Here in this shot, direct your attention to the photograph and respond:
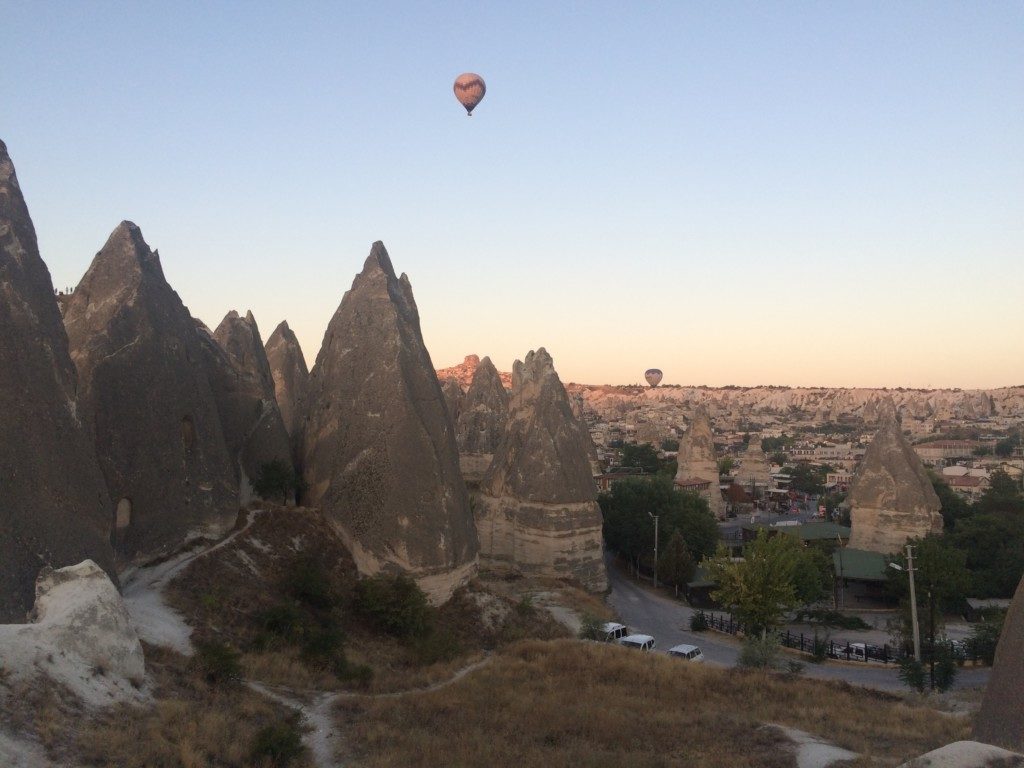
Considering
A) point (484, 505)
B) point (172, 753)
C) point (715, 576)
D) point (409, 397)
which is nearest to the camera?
point (172, 753)

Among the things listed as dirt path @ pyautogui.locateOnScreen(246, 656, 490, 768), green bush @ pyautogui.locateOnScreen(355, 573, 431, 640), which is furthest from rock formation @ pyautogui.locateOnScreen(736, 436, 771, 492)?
dirt path @ pyautogui.locateOnScreen(246, 656, 490, 768)

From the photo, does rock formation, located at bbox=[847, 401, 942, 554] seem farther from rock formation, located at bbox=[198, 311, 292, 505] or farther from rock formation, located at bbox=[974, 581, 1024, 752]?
rock formation, located at bbox=[974, 581, 1024, 752]

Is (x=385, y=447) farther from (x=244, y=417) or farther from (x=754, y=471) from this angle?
(x=754, y=471)

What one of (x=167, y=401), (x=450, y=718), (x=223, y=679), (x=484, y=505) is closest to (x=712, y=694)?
(x=450, y=718)

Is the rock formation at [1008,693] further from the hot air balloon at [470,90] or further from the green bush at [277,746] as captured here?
the hot air balloon at [470,90]

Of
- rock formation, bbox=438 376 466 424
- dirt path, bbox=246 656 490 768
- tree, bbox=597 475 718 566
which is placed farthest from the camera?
rock formation, bbox=438 376 466 424

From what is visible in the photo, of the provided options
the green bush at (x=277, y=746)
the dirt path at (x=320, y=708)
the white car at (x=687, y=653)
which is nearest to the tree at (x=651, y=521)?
the white car at (x=687, y=653)

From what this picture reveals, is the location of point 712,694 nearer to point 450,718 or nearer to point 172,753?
point 450,718
